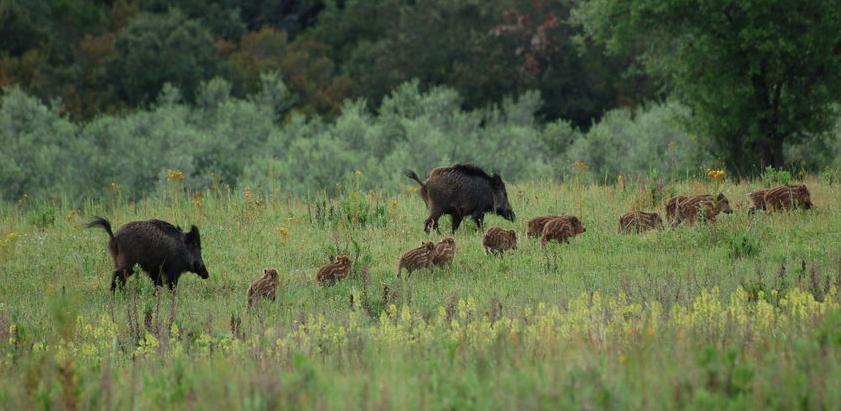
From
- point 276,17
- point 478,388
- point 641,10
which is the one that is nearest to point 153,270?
point 478,388

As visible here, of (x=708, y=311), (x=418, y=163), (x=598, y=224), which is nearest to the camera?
(x=708, y=311)

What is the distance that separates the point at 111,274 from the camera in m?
15.0

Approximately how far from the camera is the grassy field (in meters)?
7.07

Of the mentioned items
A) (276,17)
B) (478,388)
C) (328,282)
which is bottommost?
(478,388)

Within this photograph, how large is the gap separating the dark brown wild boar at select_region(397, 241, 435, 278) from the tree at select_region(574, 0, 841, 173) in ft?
38.1

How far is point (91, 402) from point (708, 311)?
15.5ft

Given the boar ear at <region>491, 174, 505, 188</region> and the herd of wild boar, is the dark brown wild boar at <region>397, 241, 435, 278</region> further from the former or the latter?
the boar ear at <region>491, 174, 505, 188</region>

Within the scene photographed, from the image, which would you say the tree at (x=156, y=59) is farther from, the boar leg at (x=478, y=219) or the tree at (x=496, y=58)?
the boar leg at (x=478, y=219)

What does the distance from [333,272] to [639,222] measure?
13.2 feet

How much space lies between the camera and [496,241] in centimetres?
1439

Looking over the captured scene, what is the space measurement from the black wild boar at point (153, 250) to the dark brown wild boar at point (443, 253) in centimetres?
265

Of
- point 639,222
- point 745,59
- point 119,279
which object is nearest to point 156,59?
point 745,59

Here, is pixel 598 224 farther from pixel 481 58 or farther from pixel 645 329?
pixel 481 58

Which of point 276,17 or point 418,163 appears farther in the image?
point 276,17
